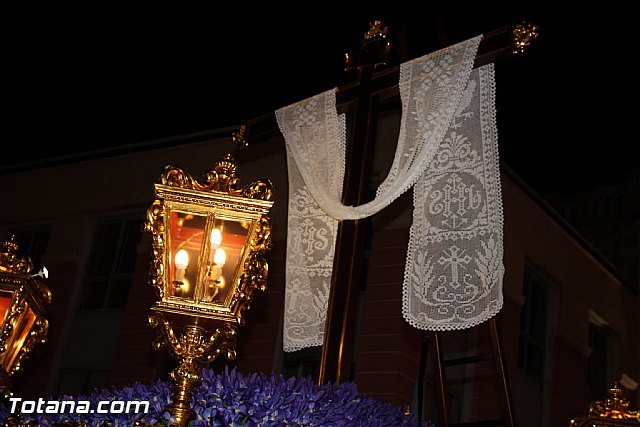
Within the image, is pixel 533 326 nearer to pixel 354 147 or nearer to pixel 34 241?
pixel 34 241

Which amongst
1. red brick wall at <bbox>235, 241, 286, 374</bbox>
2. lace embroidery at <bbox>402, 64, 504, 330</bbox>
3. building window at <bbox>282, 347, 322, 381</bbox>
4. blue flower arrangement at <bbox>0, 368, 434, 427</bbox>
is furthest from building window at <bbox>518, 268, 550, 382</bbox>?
blue flower arrangement at <bbox>0, 368, 434, 427</bbox>

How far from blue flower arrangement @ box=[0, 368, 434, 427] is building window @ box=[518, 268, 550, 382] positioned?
7.19m

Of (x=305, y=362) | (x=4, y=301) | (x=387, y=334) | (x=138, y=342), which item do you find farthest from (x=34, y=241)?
(x=4, y=301)

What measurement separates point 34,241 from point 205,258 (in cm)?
826

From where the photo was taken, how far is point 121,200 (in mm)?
9961

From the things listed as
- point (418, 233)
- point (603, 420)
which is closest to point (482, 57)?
point (418, 233)

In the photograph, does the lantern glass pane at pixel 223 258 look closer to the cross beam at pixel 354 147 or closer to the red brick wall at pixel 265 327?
the cross beam at pixel 354 147

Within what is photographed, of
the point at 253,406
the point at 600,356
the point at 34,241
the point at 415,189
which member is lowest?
the point at 253,406

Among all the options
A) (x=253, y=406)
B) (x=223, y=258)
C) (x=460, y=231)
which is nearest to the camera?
(x=253, y=406)

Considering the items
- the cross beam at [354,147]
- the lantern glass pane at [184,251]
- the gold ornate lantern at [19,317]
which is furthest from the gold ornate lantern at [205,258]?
the gold ornate lantern at [19,317]

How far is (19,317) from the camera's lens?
12.3ft

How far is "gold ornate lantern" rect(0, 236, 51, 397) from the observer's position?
3697 mm

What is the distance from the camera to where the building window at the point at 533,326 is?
9.70 metres

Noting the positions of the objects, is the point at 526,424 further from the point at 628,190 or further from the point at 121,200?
the point at 121,200
